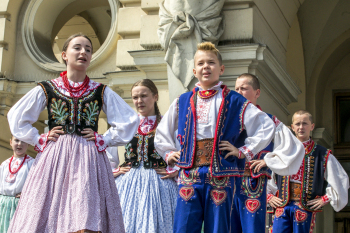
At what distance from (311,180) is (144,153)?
1.76m

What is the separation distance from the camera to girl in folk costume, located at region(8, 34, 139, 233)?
148 inches

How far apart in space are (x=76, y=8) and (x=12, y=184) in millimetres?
3880

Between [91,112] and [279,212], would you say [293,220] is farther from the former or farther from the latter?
[91,112]

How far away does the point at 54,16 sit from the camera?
923 centimetres

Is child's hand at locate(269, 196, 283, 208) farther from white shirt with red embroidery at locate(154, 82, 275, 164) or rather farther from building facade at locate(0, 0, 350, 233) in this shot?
white shirt with red embroidery at locate(154, 82, 275, 164)

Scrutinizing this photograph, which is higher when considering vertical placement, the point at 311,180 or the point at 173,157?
the point at 173,157

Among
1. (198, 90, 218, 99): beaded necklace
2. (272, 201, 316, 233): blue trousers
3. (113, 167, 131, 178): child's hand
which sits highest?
(198, 90, 218, 99): beaded necklace

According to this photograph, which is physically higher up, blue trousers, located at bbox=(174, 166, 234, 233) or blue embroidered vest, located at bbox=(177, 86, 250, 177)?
blue embroidered vest, located at bbox=(177, 86, 250, 177)

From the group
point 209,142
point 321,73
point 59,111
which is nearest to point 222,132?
point 209,142

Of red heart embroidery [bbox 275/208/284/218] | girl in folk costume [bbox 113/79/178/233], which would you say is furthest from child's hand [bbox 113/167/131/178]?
red heart embroidery [bbox 275/208/284/218]

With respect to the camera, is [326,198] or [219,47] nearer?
[326,198]

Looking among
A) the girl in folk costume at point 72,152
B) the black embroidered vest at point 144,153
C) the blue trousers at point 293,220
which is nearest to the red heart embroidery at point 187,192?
the girl in folk costume at point 72,152

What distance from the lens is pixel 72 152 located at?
3969 millimetres

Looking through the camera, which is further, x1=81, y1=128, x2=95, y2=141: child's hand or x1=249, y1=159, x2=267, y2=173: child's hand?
x1=249, y1=159, x2=267, y2=173: child's hand
